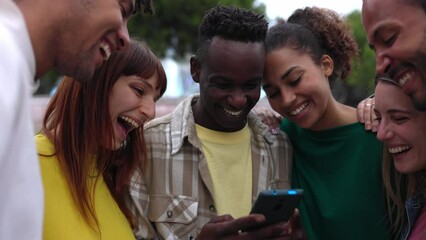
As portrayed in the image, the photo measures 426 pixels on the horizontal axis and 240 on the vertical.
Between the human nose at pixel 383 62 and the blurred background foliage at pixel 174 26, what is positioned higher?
the blurred background foliage at pixel 174 26

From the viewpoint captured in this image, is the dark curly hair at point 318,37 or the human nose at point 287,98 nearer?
the human nose at point 287,98

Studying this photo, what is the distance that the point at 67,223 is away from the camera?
2533 mm

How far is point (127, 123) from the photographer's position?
2988 mm

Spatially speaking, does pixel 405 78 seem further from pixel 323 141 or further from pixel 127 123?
→ pixel 127 123

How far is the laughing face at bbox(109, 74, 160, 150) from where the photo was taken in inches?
115

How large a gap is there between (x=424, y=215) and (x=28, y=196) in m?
1.93

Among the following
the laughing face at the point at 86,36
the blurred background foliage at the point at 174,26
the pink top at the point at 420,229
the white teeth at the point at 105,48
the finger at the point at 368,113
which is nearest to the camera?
the laughing face at the point at 86,36

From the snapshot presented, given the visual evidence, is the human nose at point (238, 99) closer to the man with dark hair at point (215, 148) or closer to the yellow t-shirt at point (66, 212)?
the man with dark hair at point (215, 148)

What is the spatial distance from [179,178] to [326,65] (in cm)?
107

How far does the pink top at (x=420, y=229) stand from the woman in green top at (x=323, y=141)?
1.06 feet

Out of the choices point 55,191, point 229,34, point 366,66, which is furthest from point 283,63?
point 366,66

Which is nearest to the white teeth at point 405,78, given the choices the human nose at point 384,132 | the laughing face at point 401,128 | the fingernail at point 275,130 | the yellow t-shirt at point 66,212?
the laughing face at point 401,128

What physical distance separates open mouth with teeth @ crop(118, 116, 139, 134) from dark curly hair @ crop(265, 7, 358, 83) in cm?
93

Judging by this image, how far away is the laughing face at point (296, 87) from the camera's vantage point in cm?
337
